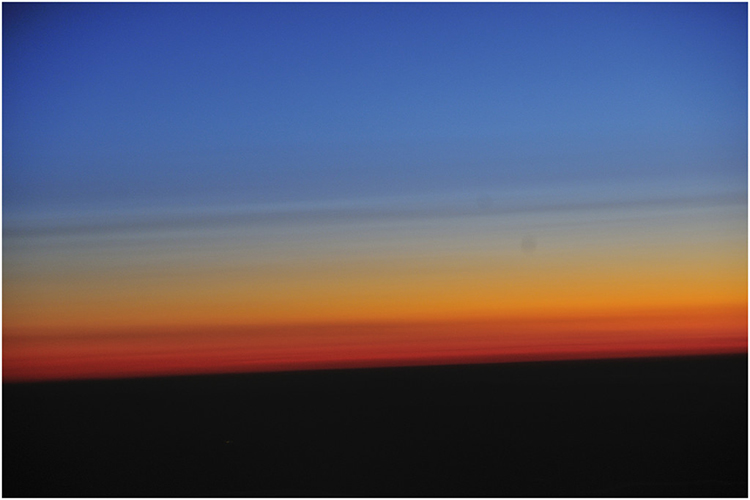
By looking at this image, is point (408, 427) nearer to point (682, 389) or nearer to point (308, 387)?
point (308, 387)

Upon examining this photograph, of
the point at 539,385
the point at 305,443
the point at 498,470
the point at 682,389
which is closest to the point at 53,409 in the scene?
the point at 305,443

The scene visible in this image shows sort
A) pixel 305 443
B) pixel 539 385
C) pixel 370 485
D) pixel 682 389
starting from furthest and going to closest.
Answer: pixel 539 385
pixel 682 389
pixel 305 443
pixel 370 485

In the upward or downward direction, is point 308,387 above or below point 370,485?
above

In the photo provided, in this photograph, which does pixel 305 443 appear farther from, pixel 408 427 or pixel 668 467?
pixel 668 467

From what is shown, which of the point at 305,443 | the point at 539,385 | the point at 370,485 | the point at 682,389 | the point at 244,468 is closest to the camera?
the point at 370,485

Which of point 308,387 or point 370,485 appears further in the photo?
point 308,387

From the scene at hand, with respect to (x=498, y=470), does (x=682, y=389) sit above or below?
above

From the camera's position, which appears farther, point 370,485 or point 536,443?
point 536,443

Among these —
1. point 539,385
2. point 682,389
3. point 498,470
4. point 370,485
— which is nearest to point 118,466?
point 370,485

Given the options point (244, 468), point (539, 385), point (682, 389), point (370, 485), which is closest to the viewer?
point (370, 485)
